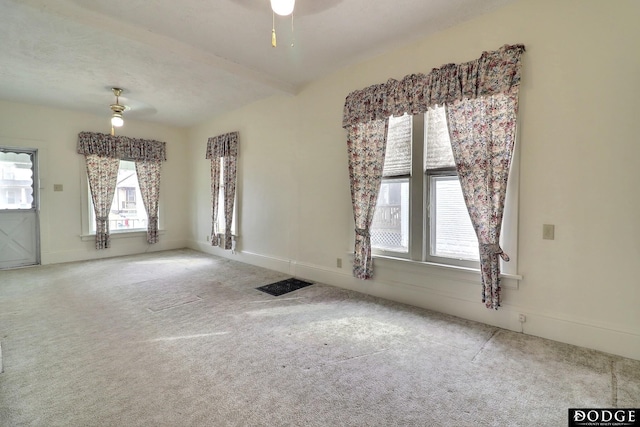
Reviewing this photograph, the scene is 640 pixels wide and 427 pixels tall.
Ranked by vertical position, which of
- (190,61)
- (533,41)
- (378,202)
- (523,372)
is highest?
(190,61)

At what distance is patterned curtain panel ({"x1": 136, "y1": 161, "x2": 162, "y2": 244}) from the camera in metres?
6.35

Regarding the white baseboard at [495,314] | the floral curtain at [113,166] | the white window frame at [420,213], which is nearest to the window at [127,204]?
the floral curtain at [113,166]

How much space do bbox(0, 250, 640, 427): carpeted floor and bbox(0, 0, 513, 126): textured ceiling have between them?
9.25ft

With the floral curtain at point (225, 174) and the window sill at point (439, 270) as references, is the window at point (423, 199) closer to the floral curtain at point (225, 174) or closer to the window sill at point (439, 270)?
the window sill at point (439, 270)

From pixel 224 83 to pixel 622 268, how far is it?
4.73m

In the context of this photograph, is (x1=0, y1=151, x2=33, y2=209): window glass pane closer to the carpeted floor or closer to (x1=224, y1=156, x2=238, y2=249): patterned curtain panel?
the carpeted floor

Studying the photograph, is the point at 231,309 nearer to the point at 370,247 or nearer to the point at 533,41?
the point at 370,247

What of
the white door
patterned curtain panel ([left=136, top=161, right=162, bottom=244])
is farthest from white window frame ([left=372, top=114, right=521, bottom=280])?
the white door

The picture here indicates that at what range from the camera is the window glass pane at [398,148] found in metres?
3.33

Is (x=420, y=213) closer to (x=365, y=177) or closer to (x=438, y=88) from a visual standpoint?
(x=365, y=177)

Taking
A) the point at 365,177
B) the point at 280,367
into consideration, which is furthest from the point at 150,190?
the point at 280,367

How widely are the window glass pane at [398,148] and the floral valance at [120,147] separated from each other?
5.29 meters

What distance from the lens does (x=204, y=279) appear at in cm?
439

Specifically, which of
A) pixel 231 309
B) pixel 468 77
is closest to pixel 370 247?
pixel 231 309
